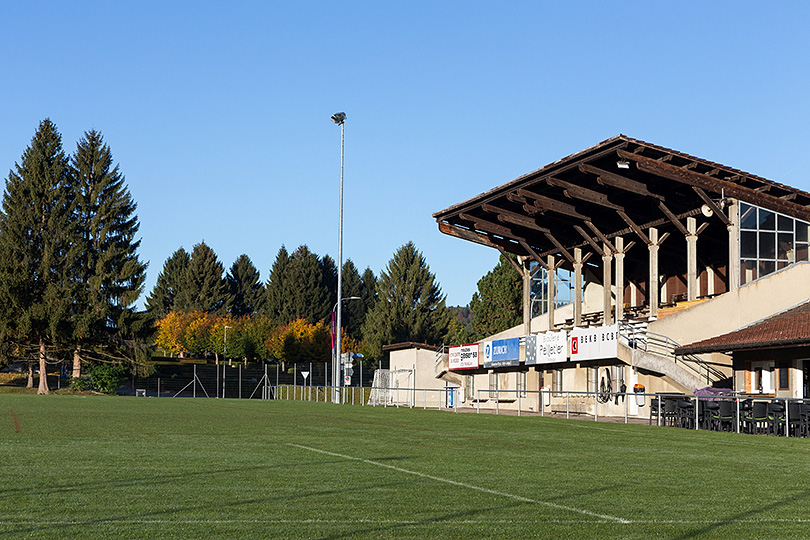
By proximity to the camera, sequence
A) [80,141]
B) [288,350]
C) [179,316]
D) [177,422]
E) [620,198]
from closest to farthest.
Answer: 1. [177,422]
2. [620,198]
3. [80,141]
4. [288,350]
5. [179,316]

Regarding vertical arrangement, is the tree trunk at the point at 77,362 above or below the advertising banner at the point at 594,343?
below

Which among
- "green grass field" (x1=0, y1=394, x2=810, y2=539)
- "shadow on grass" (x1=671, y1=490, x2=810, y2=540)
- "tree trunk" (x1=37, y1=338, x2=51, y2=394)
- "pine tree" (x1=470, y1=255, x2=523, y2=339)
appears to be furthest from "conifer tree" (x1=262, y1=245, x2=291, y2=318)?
"shadow on grass" (x1=671, y1=490, x2=810, y2=540)

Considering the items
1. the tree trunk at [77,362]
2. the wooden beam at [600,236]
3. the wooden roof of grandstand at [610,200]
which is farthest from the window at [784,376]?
the tree trunk at [77,362]

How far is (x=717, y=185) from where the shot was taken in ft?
139

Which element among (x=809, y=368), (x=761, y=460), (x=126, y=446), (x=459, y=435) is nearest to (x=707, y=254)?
(x=809, y=368)

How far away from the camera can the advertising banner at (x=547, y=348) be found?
48.3 meters

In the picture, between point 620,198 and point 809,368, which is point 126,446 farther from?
point 620,198

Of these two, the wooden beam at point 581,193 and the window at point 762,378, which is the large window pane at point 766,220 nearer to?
the wooden beam at point 581,193

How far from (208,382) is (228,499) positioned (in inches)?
2822

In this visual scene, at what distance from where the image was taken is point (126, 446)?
16297 mm

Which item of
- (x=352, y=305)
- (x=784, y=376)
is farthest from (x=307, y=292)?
(x=784, y=376)

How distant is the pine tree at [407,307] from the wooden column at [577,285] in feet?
173

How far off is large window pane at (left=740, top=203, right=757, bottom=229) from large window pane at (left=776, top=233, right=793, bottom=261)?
1.19m

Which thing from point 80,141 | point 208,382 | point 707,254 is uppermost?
point 80,141
